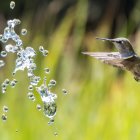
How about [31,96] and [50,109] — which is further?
[31,96]

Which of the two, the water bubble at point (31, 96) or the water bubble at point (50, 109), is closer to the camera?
the water bubble at point (50, 109)

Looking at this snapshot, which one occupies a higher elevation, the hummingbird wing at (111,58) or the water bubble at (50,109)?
the hummingbird wing at (111,58)

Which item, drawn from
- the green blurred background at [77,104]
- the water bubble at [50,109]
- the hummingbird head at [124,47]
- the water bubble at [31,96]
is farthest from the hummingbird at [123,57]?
the water bubble at [31,96]

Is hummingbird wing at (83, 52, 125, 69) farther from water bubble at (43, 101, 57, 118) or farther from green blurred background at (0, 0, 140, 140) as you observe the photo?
green blurred background at (0, 0, 140, 140)

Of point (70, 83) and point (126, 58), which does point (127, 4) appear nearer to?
point (70, 83)

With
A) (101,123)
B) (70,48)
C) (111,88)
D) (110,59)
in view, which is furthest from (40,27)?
(110,59)

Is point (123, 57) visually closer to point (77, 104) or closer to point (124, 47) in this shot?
point (124, 47)

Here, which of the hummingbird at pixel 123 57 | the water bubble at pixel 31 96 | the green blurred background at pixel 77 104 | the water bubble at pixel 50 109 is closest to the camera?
the hummingbird at pixel 123 57

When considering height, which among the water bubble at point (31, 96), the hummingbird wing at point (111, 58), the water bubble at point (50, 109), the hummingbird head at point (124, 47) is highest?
the hummingbird head at point (124, 47)

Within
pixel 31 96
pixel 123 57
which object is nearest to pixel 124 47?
pixel 123 57

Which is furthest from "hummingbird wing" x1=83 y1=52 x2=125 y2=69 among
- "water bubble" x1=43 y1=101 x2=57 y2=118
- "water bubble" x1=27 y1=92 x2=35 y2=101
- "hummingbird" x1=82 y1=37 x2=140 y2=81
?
"water bubble" x1=27 y1=92 x2=35 y2=101

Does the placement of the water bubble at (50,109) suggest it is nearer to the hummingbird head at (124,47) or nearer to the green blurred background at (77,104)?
the green blurred background at (77,104)
